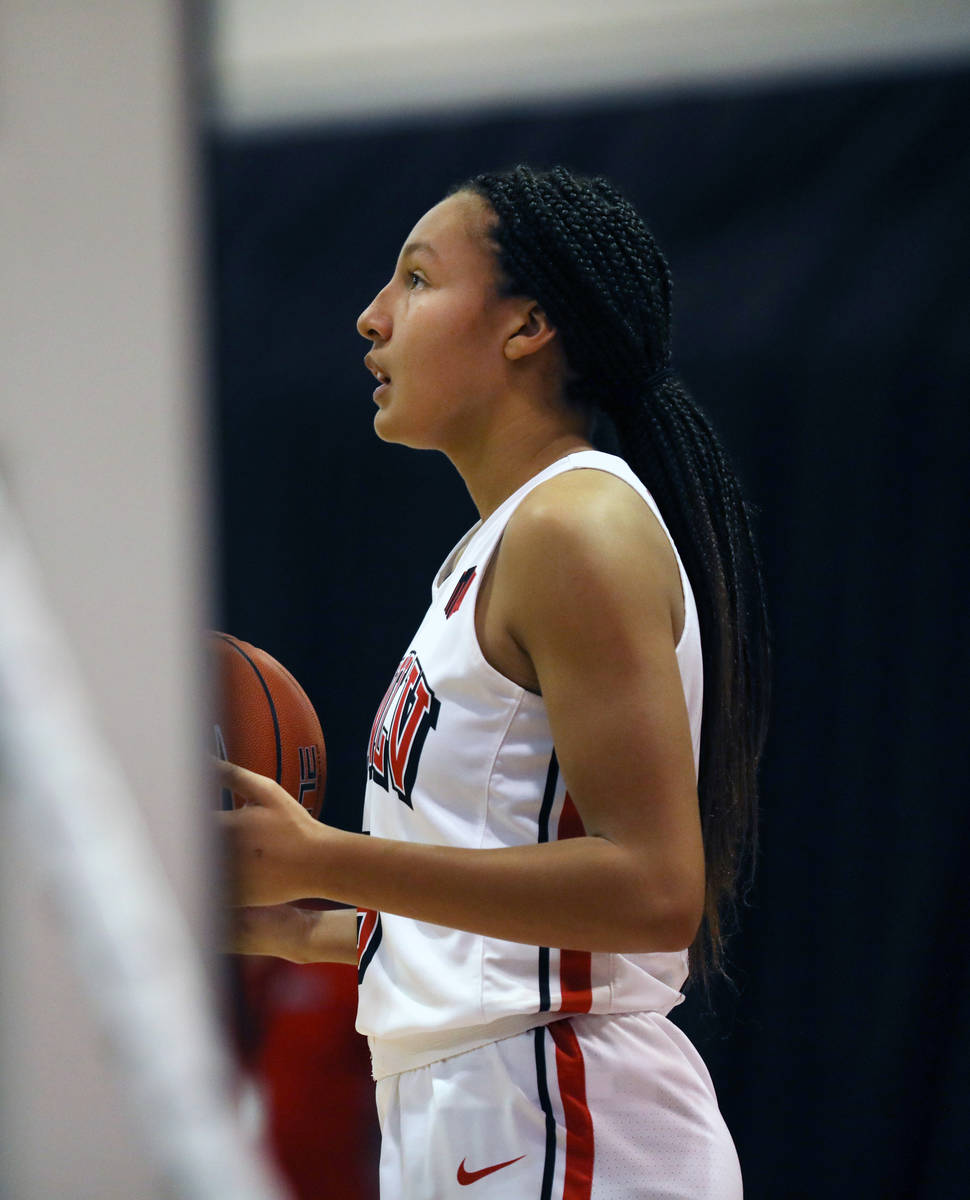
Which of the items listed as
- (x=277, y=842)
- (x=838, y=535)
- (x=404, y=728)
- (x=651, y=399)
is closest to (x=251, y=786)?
(x=277, y=842)

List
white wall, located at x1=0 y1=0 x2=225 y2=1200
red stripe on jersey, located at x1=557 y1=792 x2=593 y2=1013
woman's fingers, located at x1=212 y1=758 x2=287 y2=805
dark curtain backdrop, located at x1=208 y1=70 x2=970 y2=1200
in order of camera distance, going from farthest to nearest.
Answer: dark curtain backdrop, located at x1=208 y1=70 x2=970 y2=1200 → red stripe on jersey, located at x1=557 y1=792 x2=593 y2=1013 → woman's fingers, located at x1=212 y1=758 x2=287 y2=805 → white wall, located at x1=0 y1=0 x2=225 y2=1200

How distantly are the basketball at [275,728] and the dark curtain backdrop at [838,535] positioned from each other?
31.4 inches

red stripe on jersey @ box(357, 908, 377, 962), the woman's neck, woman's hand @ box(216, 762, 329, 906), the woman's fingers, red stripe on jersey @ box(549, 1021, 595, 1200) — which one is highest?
the woman's neck

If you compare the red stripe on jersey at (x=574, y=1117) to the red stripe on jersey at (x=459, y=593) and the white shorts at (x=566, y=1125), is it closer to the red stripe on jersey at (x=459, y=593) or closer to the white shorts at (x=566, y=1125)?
the white shorts at (x=566, y=1125)

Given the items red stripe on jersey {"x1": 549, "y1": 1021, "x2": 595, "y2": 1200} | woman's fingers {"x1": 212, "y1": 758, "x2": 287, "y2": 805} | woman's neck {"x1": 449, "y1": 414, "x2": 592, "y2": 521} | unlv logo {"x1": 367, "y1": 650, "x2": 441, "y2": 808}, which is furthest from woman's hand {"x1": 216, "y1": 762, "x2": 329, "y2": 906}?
woman's neck {"x1": 449, "y1": 414, "x2": 592, "y2": 521}

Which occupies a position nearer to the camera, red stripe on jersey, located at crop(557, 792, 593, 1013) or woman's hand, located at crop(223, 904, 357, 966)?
red stripe on jersey, located at crop(557, 792, 593, 1013)

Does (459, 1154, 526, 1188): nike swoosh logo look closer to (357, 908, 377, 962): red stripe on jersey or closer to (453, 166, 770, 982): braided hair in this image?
(357, 908, 377, 962): red stripe on jersey

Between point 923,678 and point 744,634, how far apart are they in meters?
1.04

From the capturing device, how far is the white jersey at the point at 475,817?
95 centimetres

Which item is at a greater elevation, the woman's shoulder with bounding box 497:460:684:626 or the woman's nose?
the woman's nose

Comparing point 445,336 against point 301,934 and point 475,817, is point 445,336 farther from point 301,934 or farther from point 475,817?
point 301,934

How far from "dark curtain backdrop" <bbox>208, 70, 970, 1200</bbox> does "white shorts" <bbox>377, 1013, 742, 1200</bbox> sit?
44.5 inches

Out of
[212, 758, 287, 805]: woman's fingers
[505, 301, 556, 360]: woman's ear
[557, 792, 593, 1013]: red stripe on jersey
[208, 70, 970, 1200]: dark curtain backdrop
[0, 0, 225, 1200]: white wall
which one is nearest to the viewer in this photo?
[0, 0, 225, 1200]: white wall

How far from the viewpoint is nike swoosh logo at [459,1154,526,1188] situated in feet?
3.01
